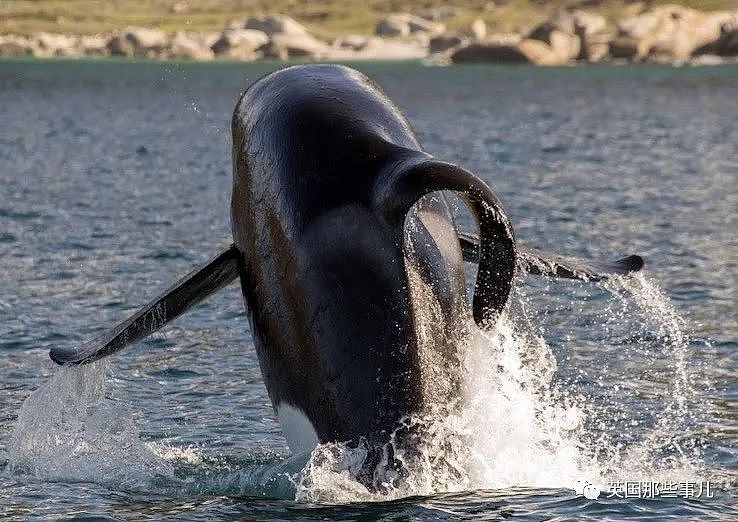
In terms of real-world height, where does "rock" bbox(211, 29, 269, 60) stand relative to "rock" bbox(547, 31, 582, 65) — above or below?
below

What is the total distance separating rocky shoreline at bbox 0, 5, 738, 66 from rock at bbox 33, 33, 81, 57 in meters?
0.13

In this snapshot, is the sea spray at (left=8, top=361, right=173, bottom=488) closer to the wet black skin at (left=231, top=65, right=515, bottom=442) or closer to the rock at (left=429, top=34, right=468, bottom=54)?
the wet black skin at (left=231, top=65, right=515, bottom=442)

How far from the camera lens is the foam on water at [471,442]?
11.2 m

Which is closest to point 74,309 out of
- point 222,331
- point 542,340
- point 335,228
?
point 222,331

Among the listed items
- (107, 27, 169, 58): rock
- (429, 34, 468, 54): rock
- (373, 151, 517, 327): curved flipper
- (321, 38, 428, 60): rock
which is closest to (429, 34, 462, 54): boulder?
(429, 34, 468, 54): rock

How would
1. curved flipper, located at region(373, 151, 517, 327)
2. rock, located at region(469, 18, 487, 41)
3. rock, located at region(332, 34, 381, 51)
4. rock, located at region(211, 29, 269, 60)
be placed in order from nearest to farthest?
1. curved flipper, located at region(373, 151, 517, 327)
2. rock, located at region(469, 18, 487, 41)
3. rock, located at region(332, 34, 381, 51)
4. rock, located at region(211, 29, 269, 60)

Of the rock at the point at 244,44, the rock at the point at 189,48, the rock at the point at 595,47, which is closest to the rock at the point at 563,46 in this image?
the rock at the point at 595,47

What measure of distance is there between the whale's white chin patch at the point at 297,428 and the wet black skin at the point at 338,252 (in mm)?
118

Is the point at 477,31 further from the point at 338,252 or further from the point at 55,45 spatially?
the point at 338,252

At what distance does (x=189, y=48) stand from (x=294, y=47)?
14.8 metres

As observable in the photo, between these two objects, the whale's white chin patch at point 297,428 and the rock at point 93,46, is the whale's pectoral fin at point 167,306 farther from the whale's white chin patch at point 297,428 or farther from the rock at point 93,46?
the rock at point 93,46

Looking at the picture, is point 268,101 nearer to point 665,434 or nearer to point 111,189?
point 665,434

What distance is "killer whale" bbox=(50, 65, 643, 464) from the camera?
411 inches

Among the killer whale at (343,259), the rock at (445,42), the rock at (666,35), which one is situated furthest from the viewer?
the rock at (445,42)
